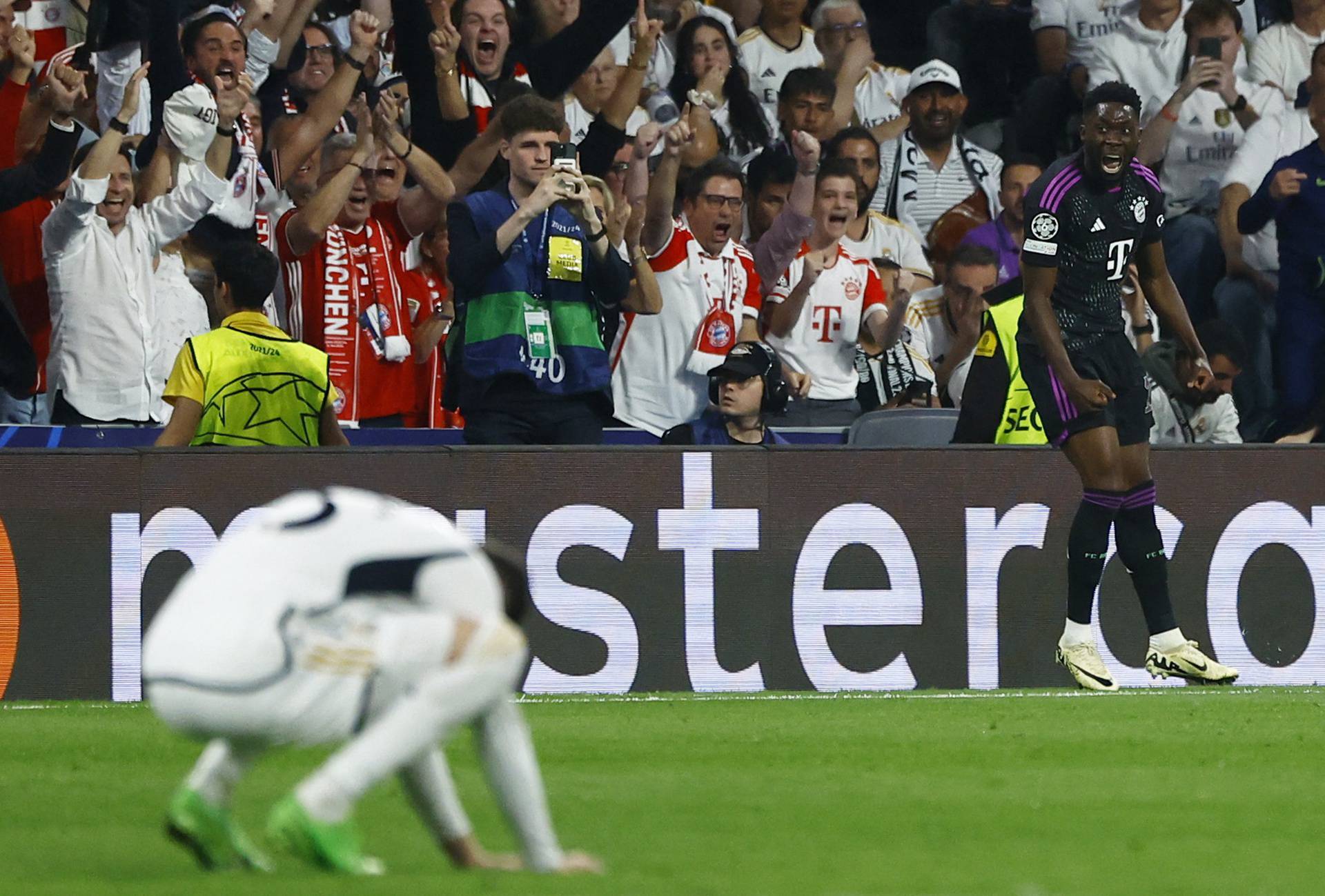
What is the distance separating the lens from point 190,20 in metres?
12.0

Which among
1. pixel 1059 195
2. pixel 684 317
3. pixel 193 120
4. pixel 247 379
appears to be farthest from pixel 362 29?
pixel 1059 195

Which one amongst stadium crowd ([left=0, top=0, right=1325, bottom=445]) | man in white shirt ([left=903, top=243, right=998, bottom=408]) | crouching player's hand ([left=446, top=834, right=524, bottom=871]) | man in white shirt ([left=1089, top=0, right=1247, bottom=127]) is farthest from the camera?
man in white shirt ([left=1089, top=0, right=1247, bottom=127])

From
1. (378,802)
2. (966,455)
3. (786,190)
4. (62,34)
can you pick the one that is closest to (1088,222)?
(966,455)

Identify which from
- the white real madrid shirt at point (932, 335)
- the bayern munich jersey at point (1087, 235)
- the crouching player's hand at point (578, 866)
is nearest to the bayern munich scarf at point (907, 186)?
the white real madrid shirt at point (932, 335)

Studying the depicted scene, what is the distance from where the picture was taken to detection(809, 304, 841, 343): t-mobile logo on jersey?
41.3 feet

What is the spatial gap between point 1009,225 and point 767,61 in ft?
6.17

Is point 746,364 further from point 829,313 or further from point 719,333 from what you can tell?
point 829,313

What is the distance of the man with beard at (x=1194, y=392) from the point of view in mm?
12789

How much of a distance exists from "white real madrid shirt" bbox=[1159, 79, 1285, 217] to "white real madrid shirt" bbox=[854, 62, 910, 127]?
176cm

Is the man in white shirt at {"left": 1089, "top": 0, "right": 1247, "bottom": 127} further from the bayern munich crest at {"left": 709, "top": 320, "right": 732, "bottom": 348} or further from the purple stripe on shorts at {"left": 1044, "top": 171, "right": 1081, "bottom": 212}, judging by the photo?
the purple stripe on shorts at {"left": 1044, "top": 171, "right": 1081, "bottom": 212}

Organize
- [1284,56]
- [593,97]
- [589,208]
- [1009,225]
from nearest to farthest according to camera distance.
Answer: [589,208] → [593,97] → [1009,225] → [1284,56]

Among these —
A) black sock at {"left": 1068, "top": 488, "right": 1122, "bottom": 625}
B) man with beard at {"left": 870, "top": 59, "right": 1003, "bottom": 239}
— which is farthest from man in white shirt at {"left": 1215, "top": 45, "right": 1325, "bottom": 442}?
black sock at {"left": 1068, "top": 488, "right": 1122, "bottom": 625}

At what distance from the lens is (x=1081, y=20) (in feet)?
47.9

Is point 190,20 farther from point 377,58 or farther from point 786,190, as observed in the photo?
point 786,190
